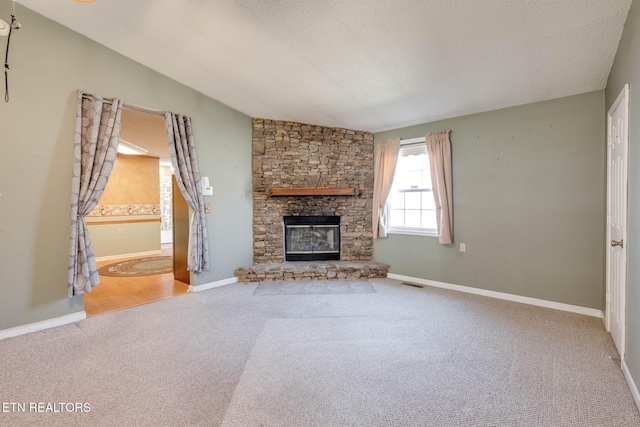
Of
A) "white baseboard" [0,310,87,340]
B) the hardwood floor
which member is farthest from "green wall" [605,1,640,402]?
"white baseboard" [0,310,87,340]

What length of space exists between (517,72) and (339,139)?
2560mm

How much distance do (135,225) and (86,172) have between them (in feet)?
13.8

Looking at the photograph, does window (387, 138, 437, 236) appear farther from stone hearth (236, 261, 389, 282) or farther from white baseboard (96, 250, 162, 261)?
white baseboard (96, 250, 162, 261)

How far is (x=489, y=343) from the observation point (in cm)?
243

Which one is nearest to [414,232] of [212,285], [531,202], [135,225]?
[531,202]

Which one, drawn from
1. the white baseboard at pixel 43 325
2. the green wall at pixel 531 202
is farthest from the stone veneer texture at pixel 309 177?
the white baseboard at pixel 43 325

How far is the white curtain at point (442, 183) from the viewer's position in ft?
13.0

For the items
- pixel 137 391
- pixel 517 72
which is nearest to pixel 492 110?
pixel 517 72

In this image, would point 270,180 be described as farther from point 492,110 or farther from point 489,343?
point 489,343

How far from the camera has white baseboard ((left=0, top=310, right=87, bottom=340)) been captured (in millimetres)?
Answer: 2629

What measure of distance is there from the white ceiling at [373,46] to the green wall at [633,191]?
236 mm

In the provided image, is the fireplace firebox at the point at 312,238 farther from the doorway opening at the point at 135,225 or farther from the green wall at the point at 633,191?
the green wall at the point at 633,191

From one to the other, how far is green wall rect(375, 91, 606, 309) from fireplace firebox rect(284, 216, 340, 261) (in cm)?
156

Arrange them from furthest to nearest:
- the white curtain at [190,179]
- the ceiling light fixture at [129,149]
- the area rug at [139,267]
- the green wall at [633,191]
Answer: the ceiling light fixture at [129,149] → the area rug at [139,267] → the white curtain at [190,179] → the green wall at [633,191]
